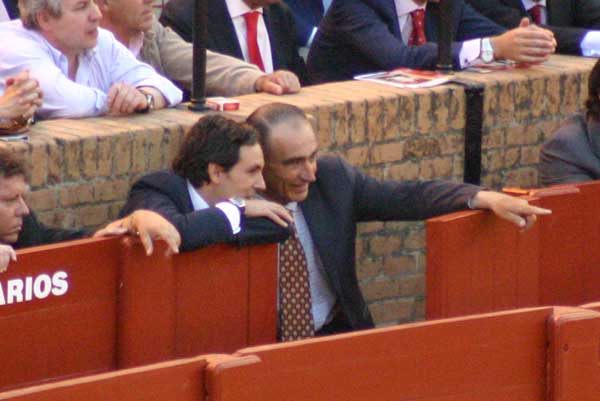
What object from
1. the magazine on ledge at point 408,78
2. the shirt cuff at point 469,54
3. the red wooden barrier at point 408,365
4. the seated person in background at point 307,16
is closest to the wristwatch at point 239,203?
the red wooden barrier at point 408,365

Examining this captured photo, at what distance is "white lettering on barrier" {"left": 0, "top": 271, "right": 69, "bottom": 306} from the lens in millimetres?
4883

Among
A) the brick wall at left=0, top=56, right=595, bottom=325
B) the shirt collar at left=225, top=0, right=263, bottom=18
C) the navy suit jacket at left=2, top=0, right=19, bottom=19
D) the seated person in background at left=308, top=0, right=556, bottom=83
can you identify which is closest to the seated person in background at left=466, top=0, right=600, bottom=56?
the seated person in background at left=308, top=0, right=556, bottom=83

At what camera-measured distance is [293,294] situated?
18.7ft

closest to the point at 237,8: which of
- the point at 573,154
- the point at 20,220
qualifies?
the point at 573,154

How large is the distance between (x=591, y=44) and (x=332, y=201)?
8.05 ft

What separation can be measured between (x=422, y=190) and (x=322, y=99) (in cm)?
84

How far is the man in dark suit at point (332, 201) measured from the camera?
19.0 feet

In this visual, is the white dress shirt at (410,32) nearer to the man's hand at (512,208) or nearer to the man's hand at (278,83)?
the man's hand at (278,83)

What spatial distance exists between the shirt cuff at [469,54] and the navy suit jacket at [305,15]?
1.18m

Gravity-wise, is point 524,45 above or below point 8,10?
below

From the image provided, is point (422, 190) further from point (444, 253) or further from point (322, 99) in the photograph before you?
point (322, 99)

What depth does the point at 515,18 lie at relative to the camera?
822 cm

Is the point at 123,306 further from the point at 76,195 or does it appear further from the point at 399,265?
the point at 399,265

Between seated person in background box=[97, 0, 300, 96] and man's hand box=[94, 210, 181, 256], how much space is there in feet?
5.58
